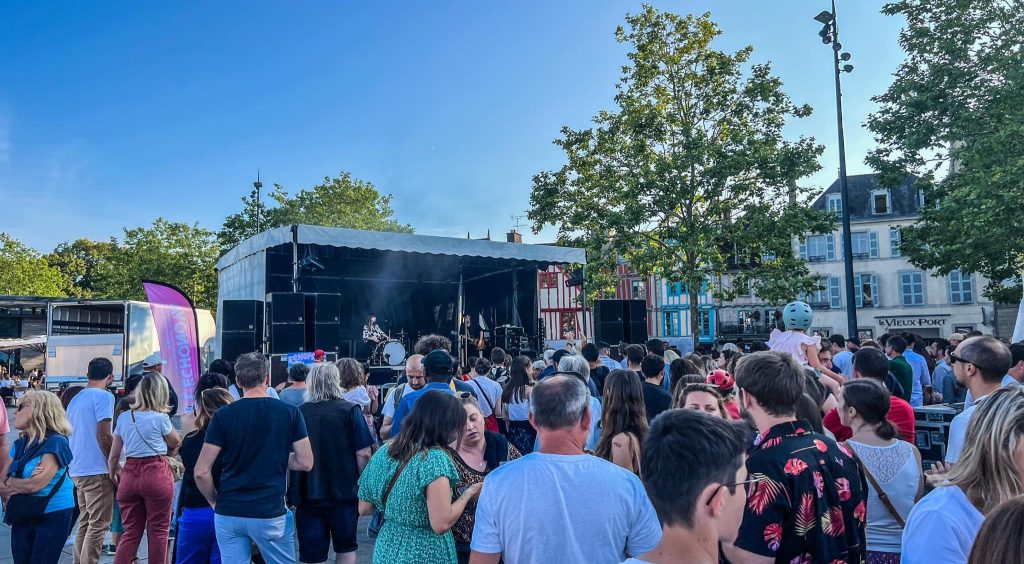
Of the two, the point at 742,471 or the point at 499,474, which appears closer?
the point at 742,471

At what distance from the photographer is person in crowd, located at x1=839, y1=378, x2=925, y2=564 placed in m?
2.93

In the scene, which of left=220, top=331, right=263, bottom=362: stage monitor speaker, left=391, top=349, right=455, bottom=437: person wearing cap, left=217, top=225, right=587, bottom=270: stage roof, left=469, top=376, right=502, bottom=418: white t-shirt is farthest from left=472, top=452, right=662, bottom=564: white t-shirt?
left=217, top=225, right=587, bottom=270: stage roof

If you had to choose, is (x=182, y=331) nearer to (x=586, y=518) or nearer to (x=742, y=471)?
(x=586, y=518)

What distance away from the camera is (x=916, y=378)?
760 cm

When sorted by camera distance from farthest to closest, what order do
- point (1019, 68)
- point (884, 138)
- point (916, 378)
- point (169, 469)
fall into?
point (884, 138)
point (1019, 68)
point (916, 378)
point (169, 469)

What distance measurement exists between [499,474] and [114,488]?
4.41m

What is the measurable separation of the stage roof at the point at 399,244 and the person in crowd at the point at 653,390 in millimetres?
8607

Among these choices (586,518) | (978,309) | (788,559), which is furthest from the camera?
(978,309)

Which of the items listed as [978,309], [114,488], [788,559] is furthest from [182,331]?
[978,309]

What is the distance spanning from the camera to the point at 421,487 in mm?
2744

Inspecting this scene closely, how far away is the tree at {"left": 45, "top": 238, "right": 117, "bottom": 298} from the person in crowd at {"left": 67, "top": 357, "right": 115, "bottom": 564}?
5157 centimetres

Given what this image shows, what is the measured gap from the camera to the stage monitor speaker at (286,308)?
11406 mm

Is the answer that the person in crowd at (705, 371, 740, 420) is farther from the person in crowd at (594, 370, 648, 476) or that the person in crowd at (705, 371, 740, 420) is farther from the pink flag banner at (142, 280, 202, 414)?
the pink flag banner at (142, 280, 202, 414)

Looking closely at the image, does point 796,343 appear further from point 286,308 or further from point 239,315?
point 239,315
